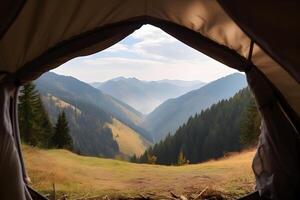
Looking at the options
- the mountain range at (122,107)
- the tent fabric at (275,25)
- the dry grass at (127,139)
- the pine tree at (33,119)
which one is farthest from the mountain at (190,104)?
the tent fabric at (275,25)

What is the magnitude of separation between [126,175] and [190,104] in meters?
0.75

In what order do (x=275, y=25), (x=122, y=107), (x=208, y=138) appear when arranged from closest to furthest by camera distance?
1. (x=275, y=25)
2. (x=208, y=138)
3. (x=122, y=107)

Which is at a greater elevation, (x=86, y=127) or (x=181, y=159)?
(x=86, y=127)

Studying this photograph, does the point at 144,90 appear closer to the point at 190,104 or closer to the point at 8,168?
the point at 190,104

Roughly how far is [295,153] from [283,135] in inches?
3.9

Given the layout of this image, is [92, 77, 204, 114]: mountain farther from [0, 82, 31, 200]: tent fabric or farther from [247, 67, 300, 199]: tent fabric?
[0, 82, 31, 200]: tent fabric

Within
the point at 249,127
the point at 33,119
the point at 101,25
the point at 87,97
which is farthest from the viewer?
the point at 87,97

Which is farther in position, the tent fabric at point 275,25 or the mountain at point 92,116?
the mountain at point 92,116

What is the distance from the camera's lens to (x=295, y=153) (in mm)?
1976

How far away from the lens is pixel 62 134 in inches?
119

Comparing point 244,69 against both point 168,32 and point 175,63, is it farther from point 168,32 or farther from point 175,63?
point 175,63

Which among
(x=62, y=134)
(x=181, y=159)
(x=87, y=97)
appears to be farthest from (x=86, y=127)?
(x=181, y=159)

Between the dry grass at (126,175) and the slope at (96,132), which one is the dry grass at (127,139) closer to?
the slope at (96,132)

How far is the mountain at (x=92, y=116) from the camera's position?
3.05 meters
